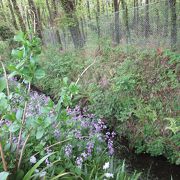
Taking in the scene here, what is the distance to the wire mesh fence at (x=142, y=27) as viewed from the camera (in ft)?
20.1

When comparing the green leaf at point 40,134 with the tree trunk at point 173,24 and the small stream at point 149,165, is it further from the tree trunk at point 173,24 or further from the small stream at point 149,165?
the tree trunk at point 173,24

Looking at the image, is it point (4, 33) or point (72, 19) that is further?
point (4, 33)

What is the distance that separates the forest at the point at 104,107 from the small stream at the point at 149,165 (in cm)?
2

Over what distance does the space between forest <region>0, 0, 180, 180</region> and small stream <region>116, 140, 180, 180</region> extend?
2cm

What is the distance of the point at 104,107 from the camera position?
5758mm

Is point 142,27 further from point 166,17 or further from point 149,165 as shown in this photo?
point 149,165

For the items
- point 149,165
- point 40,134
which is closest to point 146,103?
point 149,165

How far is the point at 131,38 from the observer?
759 cm

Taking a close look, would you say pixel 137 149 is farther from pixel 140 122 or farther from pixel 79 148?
pixel 79 148

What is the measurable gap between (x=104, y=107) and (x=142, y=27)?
3.00 m

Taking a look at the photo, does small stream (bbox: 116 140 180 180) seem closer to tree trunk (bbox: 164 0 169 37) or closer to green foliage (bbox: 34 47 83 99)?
tree trunk (bbox: 164 0 169 37)

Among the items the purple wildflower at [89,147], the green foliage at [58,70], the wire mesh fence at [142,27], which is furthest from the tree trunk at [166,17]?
the purple wildflower at [89,147]

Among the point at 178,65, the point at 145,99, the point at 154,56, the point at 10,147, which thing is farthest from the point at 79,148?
the point at 154,56

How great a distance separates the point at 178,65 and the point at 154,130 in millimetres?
1485
